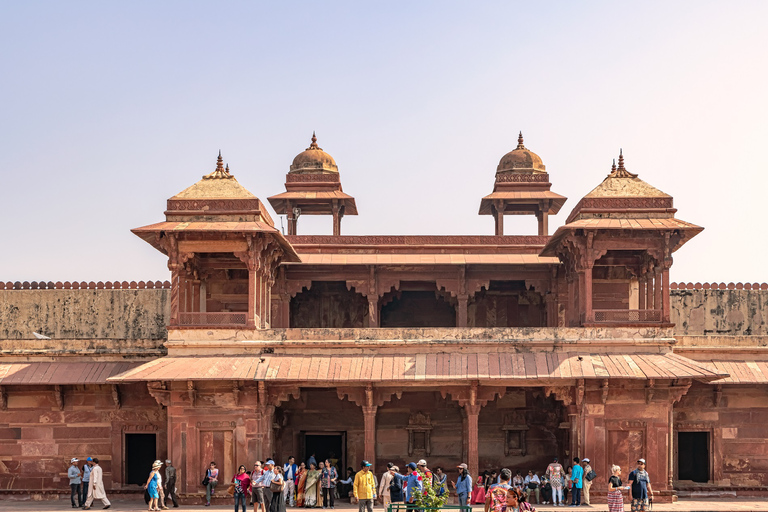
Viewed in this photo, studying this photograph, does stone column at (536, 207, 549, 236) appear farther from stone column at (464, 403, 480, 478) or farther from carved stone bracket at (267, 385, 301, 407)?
carved stone bracket at (267, 385, 301, 407)

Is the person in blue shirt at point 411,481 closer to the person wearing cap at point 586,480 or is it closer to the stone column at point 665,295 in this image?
the person wearing cap at point 586,480

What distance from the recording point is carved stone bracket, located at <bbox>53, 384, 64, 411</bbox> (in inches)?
847

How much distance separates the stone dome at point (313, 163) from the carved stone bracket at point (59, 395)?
30.6 feet

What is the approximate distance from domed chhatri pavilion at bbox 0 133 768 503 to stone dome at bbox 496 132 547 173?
4.02 metres

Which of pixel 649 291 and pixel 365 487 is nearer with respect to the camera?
pixel 365 487

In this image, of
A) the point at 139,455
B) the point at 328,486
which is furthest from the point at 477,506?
the point at 139,455

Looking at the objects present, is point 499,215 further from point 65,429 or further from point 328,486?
point 65,429

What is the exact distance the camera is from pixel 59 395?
21.5 metres

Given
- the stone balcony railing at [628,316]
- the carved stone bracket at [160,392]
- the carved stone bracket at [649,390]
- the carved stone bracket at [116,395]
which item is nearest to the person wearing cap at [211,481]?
the carved stone bracket at [160,392]

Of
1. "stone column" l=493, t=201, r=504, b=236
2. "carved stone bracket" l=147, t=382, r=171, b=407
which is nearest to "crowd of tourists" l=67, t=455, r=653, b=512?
"carved stone bracket" l=147, t=382, r=171, b=407

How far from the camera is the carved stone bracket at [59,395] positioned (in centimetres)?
2151

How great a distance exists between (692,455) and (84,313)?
13.9m

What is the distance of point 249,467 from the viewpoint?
1998 centimetres

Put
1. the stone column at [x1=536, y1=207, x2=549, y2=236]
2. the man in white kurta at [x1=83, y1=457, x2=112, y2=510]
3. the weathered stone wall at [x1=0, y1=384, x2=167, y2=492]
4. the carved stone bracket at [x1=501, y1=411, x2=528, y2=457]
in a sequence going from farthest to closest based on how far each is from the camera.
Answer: the stone column at [x1=536, y1=207, x2=549, y2=236] < the carved stone bracket at [x1=501, y1=411, x2=528, y2=457] < the weathered stone wall at [x1=0, y1=384, x2=167, y2=492] < the man in white kurta at [x1=83, y1=457, x2=112, y2=510]
